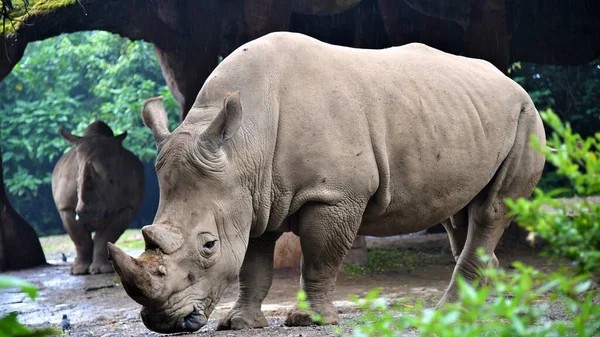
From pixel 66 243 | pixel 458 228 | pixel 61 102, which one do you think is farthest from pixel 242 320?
pixel 61 102

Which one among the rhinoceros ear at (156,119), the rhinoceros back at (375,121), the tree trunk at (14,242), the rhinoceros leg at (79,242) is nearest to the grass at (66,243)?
the tree trunk at (14,242)

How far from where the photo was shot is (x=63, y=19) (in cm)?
949

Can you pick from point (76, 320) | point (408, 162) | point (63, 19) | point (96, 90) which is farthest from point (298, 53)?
point (96, 90)

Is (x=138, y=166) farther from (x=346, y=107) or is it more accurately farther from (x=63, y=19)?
(x=346, y=107)

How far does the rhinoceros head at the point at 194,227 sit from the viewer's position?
14.4 feet

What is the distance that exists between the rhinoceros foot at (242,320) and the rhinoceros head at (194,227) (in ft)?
2.18

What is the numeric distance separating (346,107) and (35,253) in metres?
7.83

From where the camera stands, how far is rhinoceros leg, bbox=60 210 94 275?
11070 millimetres

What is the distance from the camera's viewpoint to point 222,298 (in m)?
8.46

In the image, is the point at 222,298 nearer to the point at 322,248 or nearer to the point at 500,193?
the point at 500,193

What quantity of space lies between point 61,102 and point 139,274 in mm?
17108

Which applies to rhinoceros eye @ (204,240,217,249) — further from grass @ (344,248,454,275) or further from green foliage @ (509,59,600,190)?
green foliage @ (509,59,600,190)

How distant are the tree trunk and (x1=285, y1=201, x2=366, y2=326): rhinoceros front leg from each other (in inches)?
284

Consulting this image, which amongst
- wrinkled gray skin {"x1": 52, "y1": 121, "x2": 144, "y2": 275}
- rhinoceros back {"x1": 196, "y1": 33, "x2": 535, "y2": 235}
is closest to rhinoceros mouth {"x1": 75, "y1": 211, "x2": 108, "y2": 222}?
wrinkled gray skin {"x1": 52, "y1": 121, "x2": 144, "y2": 275}
